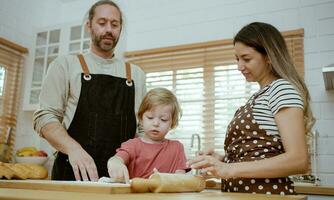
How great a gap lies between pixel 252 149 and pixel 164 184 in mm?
380

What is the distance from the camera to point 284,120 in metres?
0.95

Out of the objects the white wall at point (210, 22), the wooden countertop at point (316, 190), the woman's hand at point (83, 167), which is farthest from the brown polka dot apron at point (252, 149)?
the white wall at point (210, 22)

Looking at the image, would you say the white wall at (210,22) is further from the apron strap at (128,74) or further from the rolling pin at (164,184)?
the rolling pin at (164,184)

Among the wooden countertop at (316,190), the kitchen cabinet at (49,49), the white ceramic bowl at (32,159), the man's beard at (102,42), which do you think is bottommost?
the wooden countertop at (316,190)

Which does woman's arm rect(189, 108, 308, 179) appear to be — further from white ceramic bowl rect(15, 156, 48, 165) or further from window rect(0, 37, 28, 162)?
window rect(0, 37, 28, 162)

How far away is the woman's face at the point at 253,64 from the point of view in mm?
1128

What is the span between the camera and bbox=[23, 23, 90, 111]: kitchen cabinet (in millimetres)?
2945

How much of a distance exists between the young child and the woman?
19cm

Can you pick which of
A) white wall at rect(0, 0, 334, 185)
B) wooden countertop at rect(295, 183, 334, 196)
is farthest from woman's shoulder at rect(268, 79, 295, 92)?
white wall at rect(0, 0, 334, 185)

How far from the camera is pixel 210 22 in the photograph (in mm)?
2873

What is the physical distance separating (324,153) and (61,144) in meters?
1.71

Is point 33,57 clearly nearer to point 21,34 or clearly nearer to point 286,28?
point 21,34

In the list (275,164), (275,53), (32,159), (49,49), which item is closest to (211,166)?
(275,164)

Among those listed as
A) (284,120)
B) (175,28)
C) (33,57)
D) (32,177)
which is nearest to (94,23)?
(32,177)
